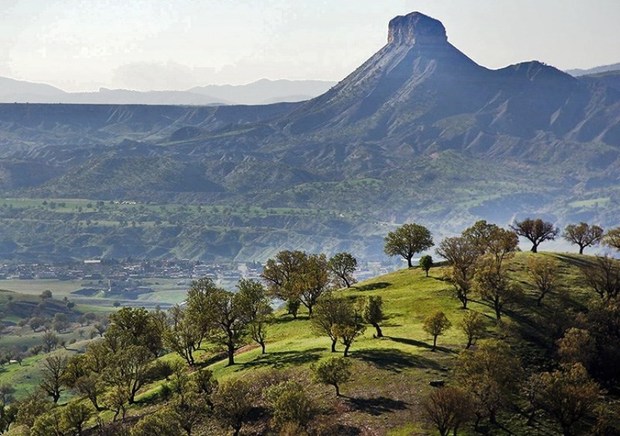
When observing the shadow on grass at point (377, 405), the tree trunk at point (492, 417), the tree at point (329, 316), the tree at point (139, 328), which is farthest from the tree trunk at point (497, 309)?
the tree at point (139, 328)

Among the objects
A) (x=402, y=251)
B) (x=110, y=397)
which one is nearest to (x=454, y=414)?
(x=110, y=397)

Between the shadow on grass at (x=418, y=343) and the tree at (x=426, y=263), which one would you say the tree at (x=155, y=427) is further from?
the tree at (x=426, y=263)

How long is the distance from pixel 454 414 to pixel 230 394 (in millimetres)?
30211

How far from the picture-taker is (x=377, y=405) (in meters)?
83.5

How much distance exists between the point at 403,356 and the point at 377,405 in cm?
1453

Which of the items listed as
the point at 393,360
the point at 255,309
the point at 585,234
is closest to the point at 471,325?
the point at 393,360

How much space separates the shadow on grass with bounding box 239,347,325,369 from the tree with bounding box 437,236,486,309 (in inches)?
1327

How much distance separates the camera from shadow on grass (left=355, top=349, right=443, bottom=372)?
92.4 metres

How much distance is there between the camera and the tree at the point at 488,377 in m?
81.1

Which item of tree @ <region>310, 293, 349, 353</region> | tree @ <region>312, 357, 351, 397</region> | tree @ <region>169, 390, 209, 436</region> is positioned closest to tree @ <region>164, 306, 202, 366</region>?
tree @ <region>169, 390, 209, 436</region>

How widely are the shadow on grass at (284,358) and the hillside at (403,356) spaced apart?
190mm

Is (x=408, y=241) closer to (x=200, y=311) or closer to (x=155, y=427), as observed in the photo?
(x=200, y=311)

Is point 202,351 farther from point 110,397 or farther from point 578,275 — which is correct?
point 578,275

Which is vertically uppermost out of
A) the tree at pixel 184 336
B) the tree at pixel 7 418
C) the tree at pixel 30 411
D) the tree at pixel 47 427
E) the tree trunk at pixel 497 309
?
the tree trunk at pixel 497 309
